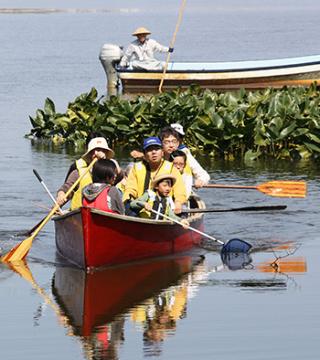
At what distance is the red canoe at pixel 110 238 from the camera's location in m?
14.4

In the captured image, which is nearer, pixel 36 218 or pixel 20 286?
pixel 20 286

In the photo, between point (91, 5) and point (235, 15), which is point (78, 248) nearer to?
point (235, 15)

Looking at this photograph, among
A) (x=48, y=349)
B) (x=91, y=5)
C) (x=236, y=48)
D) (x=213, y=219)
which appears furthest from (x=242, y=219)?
(x=91, y=5)

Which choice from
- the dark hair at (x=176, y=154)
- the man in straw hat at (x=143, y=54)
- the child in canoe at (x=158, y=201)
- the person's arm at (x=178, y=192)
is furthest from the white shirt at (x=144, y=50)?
the child in canoe at (x=158, y=201)

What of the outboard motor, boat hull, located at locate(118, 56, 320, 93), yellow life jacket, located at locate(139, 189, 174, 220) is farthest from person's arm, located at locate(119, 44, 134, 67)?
yellow life jacket, located at locate(139, 189, 174, 220)

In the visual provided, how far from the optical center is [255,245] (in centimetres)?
1683

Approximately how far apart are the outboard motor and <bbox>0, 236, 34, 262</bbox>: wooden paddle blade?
18.6 m

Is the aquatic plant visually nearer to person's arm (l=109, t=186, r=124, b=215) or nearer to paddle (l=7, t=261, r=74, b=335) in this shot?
paddle (l=7, t=261, r=74, b=335)

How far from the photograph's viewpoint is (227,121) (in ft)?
75.8

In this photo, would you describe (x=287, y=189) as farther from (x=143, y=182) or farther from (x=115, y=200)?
(x=115, y=200)

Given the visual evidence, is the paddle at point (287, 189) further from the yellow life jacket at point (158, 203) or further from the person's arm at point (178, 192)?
the yellow life jacket at point (158, 203)

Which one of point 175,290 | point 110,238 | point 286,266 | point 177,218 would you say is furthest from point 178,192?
point 175,290

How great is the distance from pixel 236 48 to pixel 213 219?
113ft

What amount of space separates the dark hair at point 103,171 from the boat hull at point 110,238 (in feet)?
1.45
